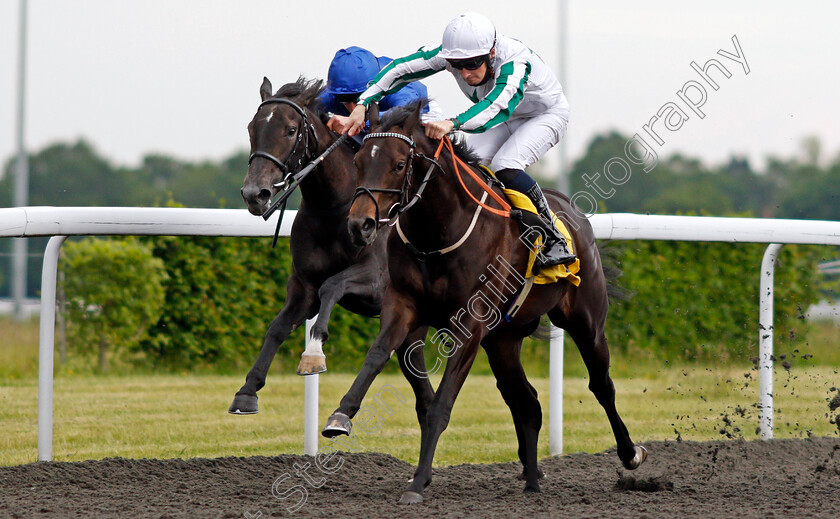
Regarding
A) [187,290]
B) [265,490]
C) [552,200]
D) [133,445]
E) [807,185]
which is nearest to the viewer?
[265,490]

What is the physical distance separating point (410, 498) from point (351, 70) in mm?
2115

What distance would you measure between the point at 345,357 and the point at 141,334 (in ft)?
6.02

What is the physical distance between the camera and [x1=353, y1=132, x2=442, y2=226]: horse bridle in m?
3.62

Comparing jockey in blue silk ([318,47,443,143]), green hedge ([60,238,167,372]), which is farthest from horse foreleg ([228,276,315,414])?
green hedge ([60,238,167,372])

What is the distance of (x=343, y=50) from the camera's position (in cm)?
493

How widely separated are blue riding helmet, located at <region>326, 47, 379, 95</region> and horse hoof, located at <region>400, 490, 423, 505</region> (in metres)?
2.02

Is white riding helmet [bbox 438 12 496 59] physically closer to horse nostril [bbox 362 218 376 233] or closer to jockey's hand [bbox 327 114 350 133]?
jockey's hand [bbox 327 114 350 133]

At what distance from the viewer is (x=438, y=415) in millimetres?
3889

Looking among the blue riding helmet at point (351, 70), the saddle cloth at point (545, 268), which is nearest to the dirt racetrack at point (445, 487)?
the saddle cloth at point (545, 268)

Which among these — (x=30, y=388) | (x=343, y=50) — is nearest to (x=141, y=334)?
(x=30, y=388)

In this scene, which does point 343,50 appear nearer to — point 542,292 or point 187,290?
point 542,292

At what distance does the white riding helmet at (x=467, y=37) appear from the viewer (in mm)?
4223

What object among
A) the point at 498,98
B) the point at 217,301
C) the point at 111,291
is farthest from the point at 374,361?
the point at 111,291

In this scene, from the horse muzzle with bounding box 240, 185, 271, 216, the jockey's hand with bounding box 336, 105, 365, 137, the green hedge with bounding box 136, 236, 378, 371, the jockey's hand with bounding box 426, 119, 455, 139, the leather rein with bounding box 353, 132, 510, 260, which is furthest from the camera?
the green hedge with bounding box 136, 236, 378, 371
